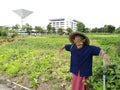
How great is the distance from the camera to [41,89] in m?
6.12

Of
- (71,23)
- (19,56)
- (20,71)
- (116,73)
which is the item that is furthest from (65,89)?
(71,23)

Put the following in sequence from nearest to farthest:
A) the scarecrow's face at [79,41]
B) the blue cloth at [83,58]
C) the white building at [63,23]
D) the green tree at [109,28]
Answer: the blue cloth at [83,58]
the scarecrow's face at [79,41]
the green tree at [109,28]
the white building at [63,23]

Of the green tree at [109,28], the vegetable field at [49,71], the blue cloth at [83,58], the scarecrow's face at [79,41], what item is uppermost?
the scarecrow's face at [79,41]

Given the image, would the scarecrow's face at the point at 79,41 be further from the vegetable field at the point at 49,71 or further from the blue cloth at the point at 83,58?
the vegetable field at the point at 49,71

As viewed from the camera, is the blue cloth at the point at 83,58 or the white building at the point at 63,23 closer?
the blue cloth at the point at 83,58

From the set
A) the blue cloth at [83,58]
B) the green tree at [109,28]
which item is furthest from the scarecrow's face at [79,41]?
the green tree at [109,28]

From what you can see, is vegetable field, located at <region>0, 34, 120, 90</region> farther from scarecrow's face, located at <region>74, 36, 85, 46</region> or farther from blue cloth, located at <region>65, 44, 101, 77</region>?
scarecrow's face, located at <region>74, 36, 85, 46</region>

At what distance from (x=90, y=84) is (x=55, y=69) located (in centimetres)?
179

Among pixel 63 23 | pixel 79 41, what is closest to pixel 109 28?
pixel 63 23

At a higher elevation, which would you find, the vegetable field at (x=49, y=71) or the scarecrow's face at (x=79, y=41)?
the scarecrow's face at (x=79, y=41)

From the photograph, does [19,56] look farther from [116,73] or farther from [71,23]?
[71,23]

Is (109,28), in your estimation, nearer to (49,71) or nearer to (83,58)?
(49,71)

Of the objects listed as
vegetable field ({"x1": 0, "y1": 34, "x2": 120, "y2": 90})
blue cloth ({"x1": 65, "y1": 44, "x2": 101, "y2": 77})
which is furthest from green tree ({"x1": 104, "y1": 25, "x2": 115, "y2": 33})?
blue cloth ({"x1": 65, "y1": 44, "x2": 101, "y2": 77})

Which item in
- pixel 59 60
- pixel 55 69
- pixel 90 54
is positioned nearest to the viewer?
pixel 90 54
